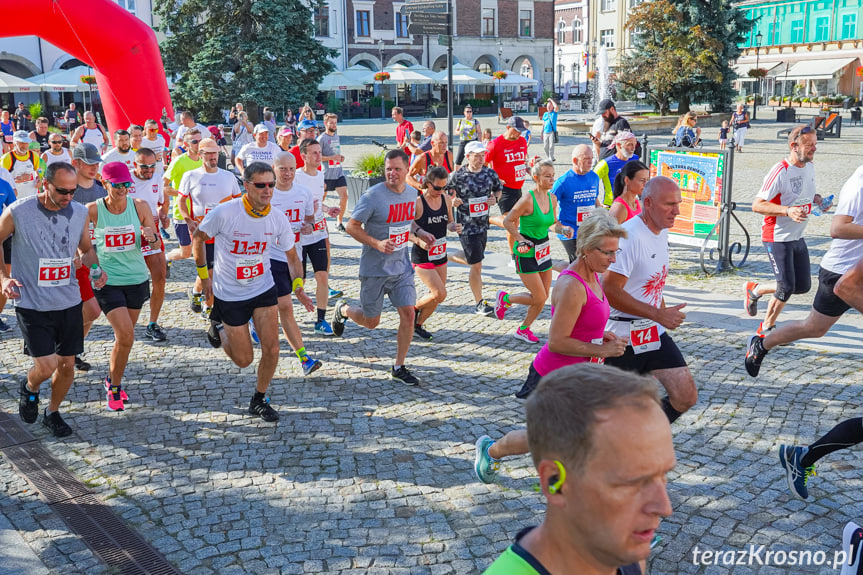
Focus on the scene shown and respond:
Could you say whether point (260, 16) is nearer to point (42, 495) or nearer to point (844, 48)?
point (42, 495)

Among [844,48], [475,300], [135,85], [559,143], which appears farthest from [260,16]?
[844,48]

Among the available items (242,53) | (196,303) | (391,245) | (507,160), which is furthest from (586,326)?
(242,53)

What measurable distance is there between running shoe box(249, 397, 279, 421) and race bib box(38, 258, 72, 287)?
1653mm

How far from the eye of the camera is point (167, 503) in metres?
4.95

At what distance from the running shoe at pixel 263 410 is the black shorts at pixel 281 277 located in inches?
41.8

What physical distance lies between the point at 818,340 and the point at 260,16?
33580 mm

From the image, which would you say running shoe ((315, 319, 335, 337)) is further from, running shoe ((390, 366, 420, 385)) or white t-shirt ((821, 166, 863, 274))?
white t-shirt ((821, 166, 863, 274))

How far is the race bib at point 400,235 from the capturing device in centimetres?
710

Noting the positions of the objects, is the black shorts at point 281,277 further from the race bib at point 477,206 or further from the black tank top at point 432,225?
the race bib at point 477,206

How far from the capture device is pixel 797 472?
467 centimetres

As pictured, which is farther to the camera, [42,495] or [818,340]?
[818,340]

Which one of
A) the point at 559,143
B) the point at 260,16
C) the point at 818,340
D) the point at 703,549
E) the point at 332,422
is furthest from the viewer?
the point at 260,16

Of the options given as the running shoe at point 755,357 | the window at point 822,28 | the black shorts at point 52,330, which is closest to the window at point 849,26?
the window at point 822,28

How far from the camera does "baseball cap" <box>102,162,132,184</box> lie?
6691 mm
